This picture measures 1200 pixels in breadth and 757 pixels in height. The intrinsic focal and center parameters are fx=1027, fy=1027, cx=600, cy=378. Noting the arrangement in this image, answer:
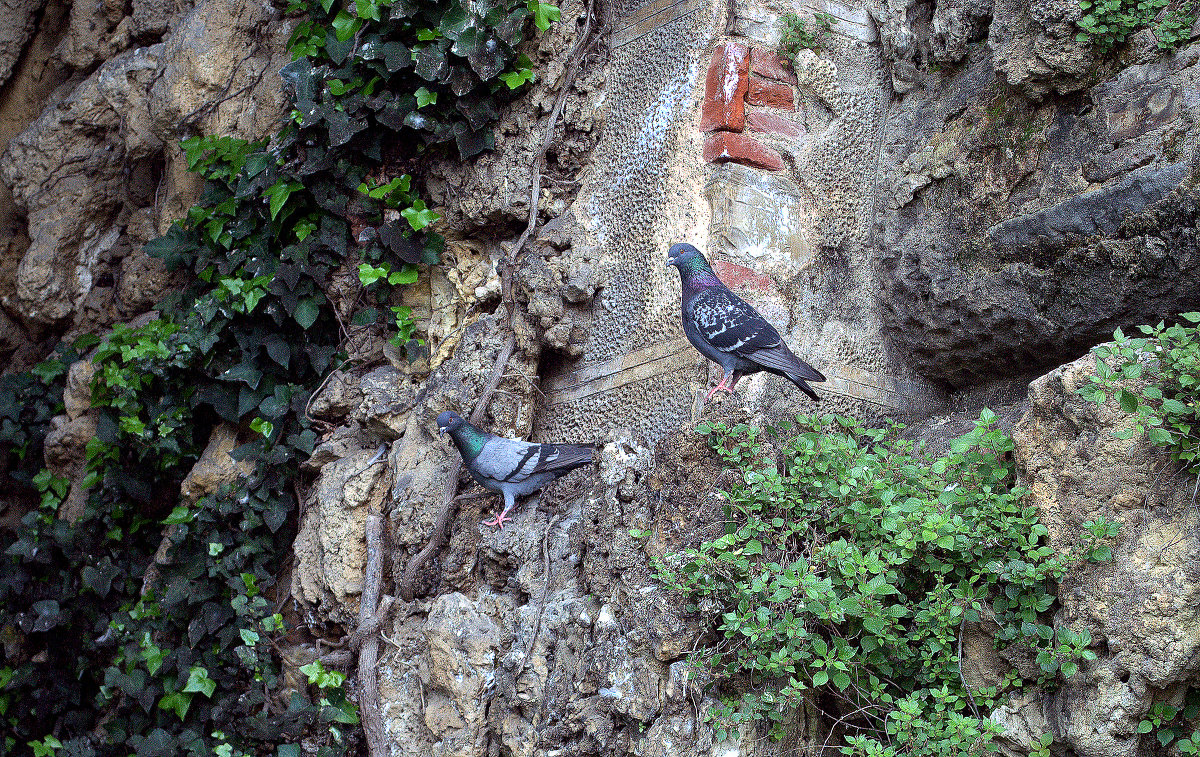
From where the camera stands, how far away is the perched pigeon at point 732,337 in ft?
11.3

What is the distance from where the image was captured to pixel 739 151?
3932mm

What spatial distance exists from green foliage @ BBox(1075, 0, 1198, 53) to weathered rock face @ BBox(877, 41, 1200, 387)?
3.2 inches

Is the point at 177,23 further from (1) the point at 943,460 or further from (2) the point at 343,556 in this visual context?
(1) the point at 943,460

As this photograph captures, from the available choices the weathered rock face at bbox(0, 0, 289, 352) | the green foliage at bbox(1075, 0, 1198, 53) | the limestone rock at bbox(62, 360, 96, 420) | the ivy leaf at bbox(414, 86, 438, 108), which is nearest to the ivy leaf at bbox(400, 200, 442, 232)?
the ivy leaf at bbox(414, 86, 438, 108)

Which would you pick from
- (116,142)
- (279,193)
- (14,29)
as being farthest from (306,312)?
(14,29)

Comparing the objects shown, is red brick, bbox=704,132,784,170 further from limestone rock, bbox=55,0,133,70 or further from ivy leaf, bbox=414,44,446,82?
limestone rock, bbox=55,0,133,70

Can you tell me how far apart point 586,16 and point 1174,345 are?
9.41ft

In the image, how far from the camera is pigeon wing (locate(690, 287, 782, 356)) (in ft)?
11.4

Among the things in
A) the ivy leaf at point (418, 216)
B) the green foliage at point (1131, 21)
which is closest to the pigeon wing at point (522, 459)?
the ivy leaf at point (418, 216)

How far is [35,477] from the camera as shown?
5609 mm

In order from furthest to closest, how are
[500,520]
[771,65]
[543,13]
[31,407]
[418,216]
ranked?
[31,407]
[418,216]
[543,13]
[771,65]
[500,520]

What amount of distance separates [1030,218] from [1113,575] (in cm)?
144

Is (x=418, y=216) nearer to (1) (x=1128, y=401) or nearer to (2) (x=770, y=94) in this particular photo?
(2) (x=770, y=94)

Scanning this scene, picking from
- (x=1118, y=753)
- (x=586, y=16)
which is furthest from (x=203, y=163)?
(x=1118, y=753)
